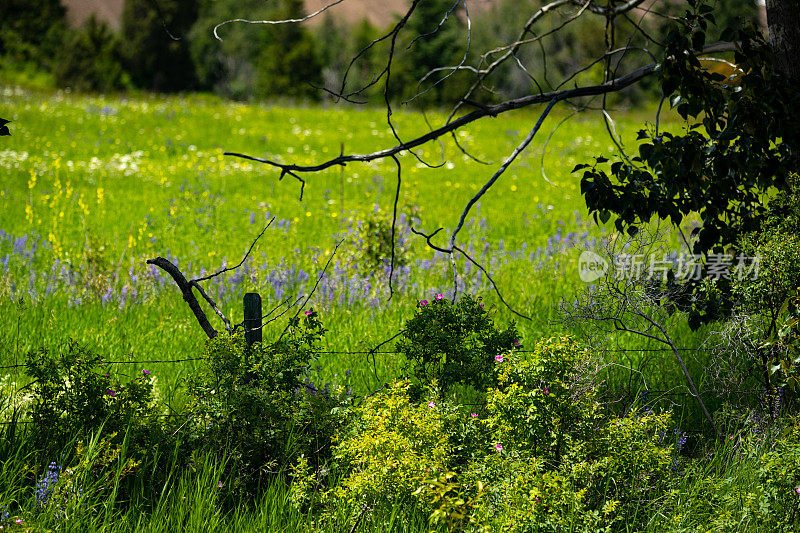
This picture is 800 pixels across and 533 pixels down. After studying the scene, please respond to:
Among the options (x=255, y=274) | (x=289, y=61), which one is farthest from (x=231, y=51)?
(x=255, y=274)

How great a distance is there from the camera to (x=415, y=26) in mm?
51969

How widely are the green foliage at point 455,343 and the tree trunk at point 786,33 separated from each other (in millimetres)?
2066

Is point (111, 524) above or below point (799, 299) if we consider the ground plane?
below

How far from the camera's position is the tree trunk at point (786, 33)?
3652 millimetres

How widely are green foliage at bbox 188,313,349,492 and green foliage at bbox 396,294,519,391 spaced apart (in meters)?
0.54

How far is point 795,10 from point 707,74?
2.51 ft

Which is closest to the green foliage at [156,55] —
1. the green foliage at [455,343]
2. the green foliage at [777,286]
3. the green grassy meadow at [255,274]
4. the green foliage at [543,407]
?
the green grassy meadow at [255,274]

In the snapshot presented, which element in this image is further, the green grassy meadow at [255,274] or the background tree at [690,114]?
the background tree at [690,114]

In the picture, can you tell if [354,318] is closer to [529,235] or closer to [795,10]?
[795,10]

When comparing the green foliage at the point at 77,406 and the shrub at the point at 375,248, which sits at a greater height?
the shrub at the point at 375,248

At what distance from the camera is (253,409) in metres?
3.19

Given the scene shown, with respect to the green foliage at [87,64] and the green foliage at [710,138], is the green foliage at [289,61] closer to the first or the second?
the green foliage at [87,64]

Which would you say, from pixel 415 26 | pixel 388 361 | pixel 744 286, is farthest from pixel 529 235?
pixel 415 26

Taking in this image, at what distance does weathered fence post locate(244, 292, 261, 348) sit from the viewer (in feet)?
11.5
